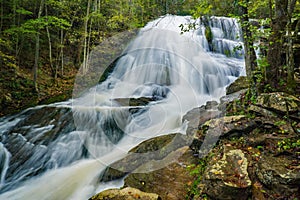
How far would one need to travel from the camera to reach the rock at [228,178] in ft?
9.19

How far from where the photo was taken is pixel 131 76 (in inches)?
434

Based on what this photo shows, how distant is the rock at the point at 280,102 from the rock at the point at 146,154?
1.68 metres

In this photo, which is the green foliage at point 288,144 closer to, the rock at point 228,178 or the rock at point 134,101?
the rock at point 228,178

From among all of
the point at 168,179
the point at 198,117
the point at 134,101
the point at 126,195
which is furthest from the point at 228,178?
the point at 134,101

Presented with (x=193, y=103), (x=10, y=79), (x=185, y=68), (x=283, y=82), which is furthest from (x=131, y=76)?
(x=283, y=82)

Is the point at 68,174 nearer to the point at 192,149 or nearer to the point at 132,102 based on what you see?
the point at 192,149

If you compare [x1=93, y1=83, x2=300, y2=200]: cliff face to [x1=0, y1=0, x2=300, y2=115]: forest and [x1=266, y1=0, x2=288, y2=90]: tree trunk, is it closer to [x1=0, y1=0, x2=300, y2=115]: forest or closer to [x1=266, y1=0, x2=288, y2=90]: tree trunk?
[x1=266, y1=0, x2=288, y2=90]: tree trunk

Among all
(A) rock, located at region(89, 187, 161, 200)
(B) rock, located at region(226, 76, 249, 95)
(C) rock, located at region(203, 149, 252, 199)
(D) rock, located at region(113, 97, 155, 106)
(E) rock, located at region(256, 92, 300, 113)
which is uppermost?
(E) rock, located at region(256, 92, 300, 113)

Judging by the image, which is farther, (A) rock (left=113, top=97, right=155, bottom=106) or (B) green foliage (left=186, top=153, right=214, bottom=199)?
(A) rock (left=113, top=97, right=155, bottom=106)

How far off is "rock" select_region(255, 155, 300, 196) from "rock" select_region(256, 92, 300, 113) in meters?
1.07

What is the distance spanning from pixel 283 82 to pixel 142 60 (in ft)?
26.8

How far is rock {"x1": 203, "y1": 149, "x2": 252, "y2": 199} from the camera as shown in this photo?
2.80 m

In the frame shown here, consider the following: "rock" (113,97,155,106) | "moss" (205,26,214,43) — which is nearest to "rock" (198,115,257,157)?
"rock" (113,97,155,106)

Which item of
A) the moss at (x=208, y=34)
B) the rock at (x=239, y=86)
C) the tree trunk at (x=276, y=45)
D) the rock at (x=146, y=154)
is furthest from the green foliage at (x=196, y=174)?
the moss at (x=208, y=34)
